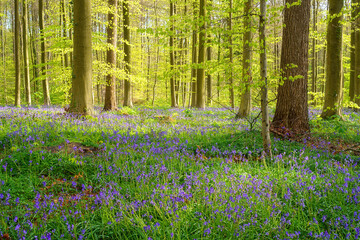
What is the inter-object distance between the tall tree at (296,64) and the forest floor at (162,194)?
4.40ft

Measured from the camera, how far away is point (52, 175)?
405 centimetres

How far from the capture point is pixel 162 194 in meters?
2.97

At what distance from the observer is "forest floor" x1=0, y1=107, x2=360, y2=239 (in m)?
2.54

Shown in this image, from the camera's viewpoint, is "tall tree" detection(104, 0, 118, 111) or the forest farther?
"tall tree" detection(104, 0, 118, 111)

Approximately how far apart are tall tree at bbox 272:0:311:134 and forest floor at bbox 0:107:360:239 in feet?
4.40

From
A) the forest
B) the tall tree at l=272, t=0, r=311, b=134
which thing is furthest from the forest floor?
the tall tree at l=272, t=0, r=311, b=134

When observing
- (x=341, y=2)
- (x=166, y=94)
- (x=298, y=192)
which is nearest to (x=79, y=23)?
(x=298, y=192)

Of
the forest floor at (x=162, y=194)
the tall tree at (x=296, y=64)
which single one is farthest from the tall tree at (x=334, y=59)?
the forest floor at (x=162, y=194)

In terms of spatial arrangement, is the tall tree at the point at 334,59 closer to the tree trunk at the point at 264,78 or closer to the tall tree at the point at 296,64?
the tall tree at the point at 296,64

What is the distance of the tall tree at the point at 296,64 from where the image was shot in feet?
22.1

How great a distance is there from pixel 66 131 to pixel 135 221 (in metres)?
4.43

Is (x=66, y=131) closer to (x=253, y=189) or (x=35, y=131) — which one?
(x=35, y=131)

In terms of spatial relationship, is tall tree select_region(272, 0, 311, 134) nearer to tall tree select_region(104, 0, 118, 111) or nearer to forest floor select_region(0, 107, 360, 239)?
forest floor select_region(0, 107, 360, 239)

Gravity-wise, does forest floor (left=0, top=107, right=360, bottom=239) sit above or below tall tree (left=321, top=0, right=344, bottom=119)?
below
